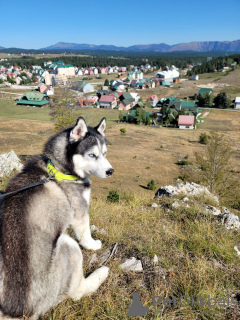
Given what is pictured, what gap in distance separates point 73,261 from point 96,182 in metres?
21.8

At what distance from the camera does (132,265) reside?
3877 millimetres

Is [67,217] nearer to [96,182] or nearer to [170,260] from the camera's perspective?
[170,260]

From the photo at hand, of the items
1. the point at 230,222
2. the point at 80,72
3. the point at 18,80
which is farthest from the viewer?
the point at 80,72

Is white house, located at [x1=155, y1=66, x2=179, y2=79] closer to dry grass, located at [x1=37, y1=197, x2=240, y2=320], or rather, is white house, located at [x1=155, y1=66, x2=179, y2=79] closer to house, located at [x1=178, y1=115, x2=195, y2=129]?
house, located at [x1=178, y1=115, x2=195, y2=129]

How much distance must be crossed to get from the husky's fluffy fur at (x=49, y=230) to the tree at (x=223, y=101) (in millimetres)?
92722

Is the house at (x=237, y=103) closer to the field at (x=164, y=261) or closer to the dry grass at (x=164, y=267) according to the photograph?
the field at (x=164, y=261)

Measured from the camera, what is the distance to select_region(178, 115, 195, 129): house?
207ft

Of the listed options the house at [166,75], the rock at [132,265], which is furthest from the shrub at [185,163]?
the house at [166,75]

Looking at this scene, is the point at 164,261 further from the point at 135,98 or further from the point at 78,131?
the point at 135,98

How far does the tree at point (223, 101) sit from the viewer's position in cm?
8419

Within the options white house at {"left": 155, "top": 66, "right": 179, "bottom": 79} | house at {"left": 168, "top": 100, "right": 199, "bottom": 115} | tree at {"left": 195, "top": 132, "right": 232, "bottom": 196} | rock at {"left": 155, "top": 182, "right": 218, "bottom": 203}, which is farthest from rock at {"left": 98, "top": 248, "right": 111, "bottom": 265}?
white house at {"left": 155, "top": 66, "right": 179, "bottom": 79}

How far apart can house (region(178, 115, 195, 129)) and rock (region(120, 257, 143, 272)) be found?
6334 centimetres

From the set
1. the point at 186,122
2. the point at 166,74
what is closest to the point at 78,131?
the point at 186,122

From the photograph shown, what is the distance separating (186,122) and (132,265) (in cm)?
6388
